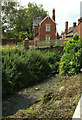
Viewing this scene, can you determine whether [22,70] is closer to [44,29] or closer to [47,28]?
[44,29]

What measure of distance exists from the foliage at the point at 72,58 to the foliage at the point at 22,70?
2803mm

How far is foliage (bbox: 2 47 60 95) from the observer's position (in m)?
8.36

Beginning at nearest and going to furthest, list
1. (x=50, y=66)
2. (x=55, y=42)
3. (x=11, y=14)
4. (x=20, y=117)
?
1. (x=20, y=117)
2. (x=50, y=66)
3. (x=55, y=42)
4. (x=11, y=14)

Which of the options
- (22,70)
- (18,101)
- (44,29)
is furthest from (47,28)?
(18,101)

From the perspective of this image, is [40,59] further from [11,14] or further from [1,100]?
[11,14]

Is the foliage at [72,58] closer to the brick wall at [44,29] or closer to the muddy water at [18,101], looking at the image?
the muddy water at [18,101]

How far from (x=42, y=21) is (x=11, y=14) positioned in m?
7.46

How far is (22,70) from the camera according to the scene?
424 inches

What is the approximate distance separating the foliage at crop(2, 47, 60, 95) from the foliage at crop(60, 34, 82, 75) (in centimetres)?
280

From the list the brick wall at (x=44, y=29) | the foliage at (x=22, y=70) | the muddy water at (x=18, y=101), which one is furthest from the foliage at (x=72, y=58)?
the brick wall at (x=44, y=29)

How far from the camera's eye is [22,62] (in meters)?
10.5

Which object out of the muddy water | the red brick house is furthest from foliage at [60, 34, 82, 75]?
the red brick house

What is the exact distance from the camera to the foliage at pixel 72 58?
288 inches

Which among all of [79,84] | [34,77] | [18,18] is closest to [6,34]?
[18,18]
